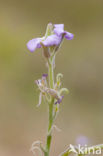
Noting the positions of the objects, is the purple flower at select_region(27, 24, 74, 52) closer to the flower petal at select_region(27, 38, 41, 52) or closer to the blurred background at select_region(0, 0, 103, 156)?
the flower petal at select_region(27, 38, 41, 52)

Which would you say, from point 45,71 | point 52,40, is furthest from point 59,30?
point 45,71

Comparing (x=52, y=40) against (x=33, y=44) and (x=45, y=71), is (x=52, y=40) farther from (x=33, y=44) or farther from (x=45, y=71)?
(x=45, y=71)

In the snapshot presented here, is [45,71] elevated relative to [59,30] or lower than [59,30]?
elevated

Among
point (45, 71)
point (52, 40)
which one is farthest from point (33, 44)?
point (45, 71)

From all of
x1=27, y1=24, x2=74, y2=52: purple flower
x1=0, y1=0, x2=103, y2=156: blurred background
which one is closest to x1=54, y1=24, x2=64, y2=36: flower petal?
x1=27, y1=24, x2=74, y2=52: purple flower

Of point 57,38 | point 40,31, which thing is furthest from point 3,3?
point 57,38

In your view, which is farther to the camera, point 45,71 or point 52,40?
point 45,71

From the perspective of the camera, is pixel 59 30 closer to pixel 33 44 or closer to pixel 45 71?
pixel 33 44
